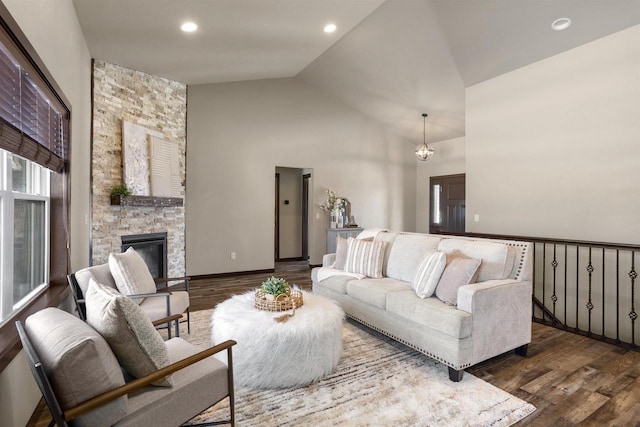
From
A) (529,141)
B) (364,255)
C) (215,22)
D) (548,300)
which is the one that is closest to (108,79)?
(215,22)

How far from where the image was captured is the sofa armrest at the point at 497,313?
8.03ft

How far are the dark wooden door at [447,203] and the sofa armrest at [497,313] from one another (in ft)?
15.4

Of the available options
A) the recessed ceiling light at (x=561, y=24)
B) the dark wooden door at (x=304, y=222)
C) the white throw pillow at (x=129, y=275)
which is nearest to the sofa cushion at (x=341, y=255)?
the white throw pillow at (x=129, y=275)

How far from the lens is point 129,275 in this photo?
9.20ft

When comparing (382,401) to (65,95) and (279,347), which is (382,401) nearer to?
(279,347)

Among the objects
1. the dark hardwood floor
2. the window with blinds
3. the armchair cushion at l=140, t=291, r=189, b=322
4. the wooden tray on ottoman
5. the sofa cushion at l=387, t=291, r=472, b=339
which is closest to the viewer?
the window with blinds

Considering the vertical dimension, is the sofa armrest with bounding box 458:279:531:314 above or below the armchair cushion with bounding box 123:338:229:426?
above

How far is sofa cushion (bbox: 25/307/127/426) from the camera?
1.16 meters

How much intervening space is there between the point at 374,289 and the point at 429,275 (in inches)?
21.7

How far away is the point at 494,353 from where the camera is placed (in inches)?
102

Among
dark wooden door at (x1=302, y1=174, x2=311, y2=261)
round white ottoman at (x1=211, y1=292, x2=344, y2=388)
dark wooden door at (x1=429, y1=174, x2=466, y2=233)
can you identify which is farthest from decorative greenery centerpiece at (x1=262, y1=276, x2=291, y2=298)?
dark wooden door at (x1=429, y1=174, x2=466, y2=233)

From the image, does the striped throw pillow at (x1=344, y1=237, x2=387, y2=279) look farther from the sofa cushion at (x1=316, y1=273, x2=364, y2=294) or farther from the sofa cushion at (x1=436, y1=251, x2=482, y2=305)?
the sofa cushion at (x1=436, y1=251, x2=482, y2=305)

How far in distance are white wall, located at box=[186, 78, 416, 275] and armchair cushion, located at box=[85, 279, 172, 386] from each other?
4.40m

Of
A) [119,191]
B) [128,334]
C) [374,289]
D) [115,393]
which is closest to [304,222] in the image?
[119,191]
